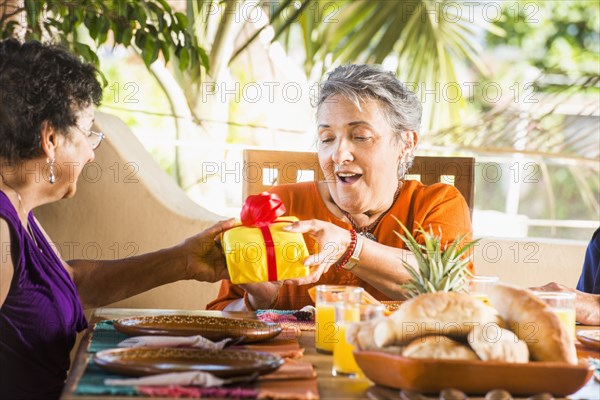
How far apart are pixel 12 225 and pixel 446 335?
0.86 m

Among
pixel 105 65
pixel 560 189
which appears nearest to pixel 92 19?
pixel 105 65

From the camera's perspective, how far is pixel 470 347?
1.27 m

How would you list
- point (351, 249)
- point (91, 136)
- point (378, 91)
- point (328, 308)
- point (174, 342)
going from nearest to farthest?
point (174, 342), point (328, 308), point (91, 136), point (351, 249), point (378, 91)

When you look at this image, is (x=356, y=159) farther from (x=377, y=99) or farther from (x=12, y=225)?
(x=12, y=225)

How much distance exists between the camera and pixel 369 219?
2461 mm

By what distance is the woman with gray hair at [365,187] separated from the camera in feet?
7.54

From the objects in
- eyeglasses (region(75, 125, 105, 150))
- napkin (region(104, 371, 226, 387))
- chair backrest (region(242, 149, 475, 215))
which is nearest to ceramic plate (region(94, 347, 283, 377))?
napkin (region(104, 371, 226, 387))

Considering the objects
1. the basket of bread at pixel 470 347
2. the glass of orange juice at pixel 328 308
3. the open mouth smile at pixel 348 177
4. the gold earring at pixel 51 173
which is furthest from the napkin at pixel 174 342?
the open mouth smile at pixel 348 177

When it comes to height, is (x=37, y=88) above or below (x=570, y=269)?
above

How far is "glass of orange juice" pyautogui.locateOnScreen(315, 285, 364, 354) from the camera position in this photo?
1520 mm

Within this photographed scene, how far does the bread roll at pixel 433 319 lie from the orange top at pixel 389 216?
3.28ft

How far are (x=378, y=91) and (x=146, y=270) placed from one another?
80 cm

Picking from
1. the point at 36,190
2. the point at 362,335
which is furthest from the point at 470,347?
the point at 36,190

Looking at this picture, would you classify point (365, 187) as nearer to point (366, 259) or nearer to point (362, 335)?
point (366, 259)
